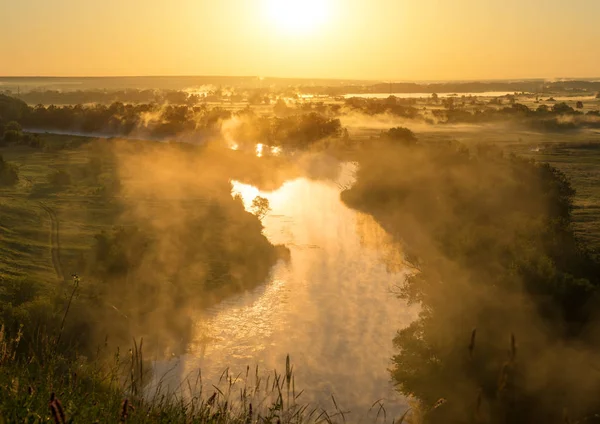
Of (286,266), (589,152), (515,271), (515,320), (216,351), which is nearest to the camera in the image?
(515,320)

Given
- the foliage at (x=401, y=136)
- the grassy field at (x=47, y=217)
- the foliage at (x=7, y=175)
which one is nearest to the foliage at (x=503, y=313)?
the grassy field at (x=47, y=217)

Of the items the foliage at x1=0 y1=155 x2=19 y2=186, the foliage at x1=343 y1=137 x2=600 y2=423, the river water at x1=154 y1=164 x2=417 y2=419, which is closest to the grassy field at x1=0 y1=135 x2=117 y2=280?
the foliage at x1=0 y1=155 x2=19 y2=186

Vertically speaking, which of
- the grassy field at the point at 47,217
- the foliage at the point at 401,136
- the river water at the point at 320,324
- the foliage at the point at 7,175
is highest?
the foliage at the point at 401,136

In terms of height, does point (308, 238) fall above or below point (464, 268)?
below

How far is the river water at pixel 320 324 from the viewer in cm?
2581

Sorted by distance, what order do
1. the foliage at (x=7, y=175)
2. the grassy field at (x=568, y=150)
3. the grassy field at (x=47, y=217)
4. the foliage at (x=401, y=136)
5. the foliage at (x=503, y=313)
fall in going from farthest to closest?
the foliage at (x=401, y=136) → the foliage at (x=7, y=175) → the grassy field at (x=568, y=150) → the grassy field at (x=47, y=217) → the foliage at (x=503, y=313)

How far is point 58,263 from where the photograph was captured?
116ft

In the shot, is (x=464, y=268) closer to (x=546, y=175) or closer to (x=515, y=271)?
(x=515, y=271)

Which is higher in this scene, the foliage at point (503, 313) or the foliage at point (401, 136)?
the foliage at point (401, 136)

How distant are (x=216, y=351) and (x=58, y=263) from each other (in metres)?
13.7

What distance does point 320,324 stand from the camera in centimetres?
3222

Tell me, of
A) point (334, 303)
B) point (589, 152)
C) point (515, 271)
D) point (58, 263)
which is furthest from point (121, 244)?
point (589, 152)

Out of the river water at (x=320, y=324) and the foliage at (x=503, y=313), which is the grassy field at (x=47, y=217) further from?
the foliage at (x=503, y=313)

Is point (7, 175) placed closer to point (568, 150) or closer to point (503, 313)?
point (503, 313)
